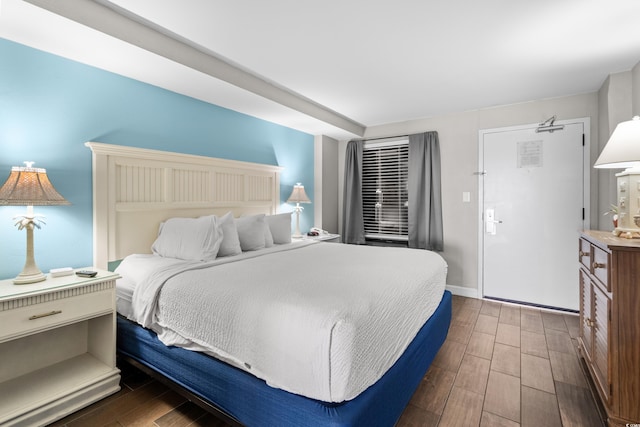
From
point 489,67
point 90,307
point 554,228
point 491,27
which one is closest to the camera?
point 90,307

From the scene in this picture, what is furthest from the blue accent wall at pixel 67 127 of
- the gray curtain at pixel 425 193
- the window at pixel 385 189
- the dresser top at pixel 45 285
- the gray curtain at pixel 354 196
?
the gray curtain at pixel 425 193

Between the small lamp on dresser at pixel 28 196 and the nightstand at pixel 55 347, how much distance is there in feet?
0.32

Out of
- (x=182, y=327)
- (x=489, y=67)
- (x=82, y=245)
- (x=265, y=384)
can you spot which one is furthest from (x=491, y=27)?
(x=82, y=245)

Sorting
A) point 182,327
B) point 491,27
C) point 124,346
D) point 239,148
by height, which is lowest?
point 124,346

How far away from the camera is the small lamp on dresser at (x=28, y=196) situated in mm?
1719

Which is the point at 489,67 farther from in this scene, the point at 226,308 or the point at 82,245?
the point at 82,245

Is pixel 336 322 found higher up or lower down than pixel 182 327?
higher up

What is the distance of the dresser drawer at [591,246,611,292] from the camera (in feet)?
5.38

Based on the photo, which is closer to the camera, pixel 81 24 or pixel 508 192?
pixel 81 24

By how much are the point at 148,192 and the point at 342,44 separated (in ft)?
6.80

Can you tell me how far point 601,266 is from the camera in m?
1.75

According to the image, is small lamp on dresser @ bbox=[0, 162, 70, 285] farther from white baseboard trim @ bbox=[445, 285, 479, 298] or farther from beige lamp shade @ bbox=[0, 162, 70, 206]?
white baseboard trim @ bbox=[445, 285, 479, 298]

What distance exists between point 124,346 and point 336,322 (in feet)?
5.93

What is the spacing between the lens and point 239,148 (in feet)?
11.7
